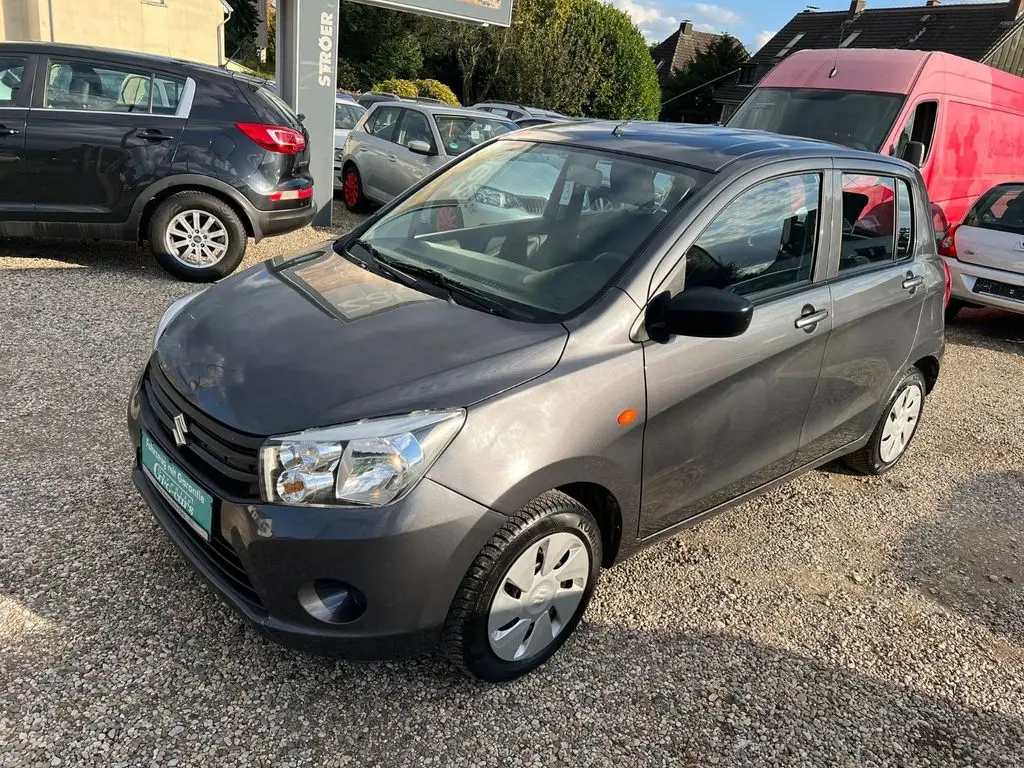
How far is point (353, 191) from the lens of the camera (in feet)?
35.1

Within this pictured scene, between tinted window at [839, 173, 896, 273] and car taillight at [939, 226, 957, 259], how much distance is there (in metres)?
4.75

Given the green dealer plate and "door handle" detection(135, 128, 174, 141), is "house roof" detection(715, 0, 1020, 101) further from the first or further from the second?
the green dealer plate

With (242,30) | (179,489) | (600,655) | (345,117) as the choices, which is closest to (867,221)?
(600,655)

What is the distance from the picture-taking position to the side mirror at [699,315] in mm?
2518

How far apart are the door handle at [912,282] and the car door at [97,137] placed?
17.8 feet

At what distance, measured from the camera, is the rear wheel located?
10.5 m

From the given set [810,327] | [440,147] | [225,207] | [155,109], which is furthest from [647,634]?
[440,147]

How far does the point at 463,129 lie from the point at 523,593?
869 centimetres

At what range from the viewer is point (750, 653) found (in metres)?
2.88

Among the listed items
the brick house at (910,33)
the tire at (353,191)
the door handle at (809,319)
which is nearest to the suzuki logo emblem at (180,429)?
the door handle at (809,319)

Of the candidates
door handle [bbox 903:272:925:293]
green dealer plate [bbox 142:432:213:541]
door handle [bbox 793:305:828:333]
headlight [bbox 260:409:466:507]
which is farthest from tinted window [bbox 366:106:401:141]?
headlight [bbox 260:409:466:507]

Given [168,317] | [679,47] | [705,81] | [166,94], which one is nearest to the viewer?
[168,317]

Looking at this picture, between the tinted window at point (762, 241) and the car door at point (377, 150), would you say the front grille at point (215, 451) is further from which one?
the car door at point (377, 150)

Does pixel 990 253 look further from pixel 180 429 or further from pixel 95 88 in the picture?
pixel 95 88
